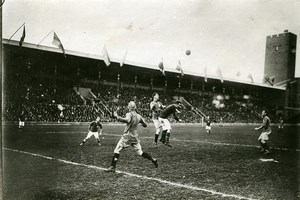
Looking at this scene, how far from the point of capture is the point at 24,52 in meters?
26.2

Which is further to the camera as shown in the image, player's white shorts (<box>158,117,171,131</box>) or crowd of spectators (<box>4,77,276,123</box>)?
crowd of spectators (<box>4,77,276,123</box>)

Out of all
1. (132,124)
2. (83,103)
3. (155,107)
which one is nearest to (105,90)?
(83,103)

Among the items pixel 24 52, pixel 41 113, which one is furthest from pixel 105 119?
pixel 24 52

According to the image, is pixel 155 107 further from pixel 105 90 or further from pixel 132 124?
pixel 105 90

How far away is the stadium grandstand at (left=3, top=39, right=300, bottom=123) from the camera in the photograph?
2535 centimetres

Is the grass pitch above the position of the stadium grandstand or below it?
below

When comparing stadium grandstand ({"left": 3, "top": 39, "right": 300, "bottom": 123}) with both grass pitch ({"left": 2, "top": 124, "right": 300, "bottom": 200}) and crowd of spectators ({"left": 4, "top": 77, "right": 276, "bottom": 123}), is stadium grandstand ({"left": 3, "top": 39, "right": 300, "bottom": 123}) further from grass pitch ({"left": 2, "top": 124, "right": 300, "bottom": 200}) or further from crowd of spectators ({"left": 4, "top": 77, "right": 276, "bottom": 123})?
grass pitch ({"left": 2, "top": 124, "right": 300, "bottom": 200})

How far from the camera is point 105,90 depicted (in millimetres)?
33531

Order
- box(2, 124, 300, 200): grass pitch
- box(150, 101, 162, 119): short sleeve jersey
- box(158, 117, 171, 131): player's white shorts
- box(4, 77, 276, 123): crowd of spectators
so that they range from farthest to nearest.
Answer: box(4, 77, 276, 123): crowd of spectators → box(158, 117, 171, 131): player's white shorts → box(150, 101, 162, 119): short sleeve jersey → box(2, 124, 300, 200): grass pitch

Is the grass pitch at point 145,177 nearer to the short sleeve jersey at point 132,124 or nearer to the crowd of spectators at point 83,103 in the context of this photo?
the short sleeve jersey at point 132,124

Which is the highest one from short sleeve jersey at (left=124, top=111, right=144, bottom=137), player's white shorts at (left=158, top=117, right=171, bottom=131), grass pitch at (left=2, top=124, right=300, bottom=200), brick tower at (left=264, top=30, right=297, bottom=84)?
brick tower at (left=264, top=30, right=297, bottom=84)

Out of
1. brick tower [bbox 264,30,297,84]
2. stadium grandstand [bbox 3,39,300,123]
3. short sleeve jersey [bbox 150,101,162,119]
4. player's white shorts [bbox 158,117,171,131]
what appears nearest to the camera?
short sleeve jersey [bbox 150,101,162,119]

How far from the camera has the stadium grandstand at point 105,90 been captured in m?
25.4

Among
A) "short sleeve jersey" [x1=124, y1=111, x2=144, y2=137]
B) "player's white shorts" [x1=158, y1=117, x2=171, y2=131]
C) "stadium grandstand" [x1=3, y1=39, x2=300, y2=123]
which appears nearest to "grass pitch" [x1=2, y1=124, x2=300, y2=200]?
"short sleeve jersey" [x1=124, y1=111, x2=144, y2=137]
